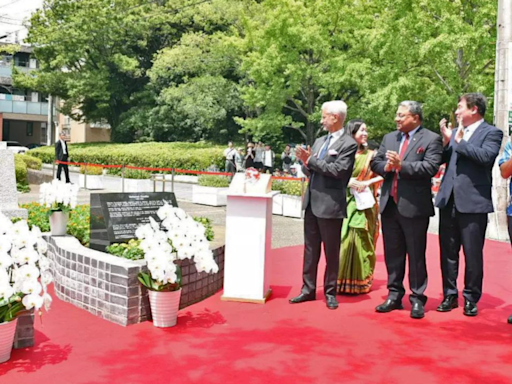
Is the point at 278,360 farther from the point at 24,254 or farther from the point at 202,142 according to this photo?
the point at 202,142

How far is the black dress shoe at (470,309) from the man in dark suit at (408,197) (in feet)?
1.29

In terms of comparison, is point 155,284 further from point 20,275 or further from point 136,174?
point 136,174

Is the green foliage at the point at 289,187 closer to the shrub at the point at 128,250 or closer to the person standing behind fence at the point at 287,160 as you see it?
the shrub at the point at 128,250

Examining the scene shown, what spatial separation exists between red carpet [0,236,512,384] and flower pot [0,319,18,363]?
0.22ft

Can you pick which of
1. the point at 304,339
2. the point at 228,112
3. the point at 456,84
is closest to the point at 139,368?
the point at 304,339

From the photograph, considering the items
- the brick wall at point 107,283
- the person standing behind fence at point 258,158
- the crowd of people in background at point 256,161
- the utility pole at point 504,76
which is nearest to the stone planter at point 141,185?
the crowd of people in background at point 256,161

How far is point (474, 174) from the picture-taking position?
5535mm

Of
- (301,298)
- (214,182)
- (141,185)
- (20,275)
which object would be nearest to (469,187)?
(301,298)

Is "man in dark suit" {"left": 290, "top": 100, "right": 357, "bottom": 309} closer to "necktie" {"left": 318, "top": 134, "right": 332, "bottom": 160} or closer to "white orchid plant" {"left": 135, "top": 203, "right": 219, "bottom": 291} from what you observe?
"necktie" {"left": 318, "top": 134, "right": 332, "bottom": 160}

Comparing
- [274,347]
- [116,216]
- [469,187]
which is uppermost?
[469,187]

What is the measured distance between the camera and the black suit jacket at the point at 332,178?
5668mm

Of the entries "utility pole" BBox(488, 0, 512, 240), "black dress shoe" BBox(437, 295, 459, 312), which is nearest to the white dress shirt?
"black dress shoe" BBox(437, 295, 459, 312)

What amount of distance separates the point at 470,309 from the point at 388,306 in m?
0.75

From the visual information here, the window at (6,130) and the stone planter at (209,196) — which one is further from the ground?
the window at (6,130)
